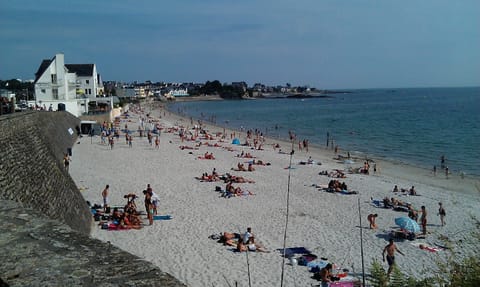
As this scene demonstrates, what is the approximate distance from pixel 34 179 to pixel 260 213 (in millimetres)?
8088

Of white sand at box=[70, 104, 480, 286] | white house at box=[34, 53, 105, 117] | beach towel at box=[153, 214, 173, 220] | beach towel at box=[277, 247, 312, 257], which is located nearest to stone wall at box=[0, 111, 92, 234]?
white sand at box=[70, 104, 480, 286]

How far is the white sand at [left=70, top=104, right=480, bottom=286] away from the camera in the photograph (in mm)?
11195

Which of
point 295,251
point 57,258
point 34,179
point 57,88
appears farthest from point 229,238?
point 57,88

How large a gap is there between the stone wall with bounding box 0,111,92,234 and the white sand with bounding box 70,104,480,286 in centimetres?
126

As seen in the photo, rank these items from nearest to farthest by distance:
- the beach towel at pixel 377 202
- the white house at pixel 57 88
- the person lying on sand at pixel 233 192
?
the beach towel at pixel 377 202
the person lying on sand at pixel 233 192
the white house at pixel 57 88

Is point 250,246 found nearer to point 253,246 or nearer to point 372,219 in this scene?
point 253,246

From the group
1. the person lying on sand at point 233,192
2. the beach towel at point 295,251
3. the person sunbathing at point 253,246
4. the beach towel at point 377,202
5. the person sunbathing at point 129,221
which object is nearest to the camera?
the beach towel at point 295,251

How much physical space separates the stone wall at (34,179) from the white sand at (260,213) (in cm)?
126

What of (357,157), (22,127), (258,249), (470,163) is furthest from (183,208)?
(470,163)

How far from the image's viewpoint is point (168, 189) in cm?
1934

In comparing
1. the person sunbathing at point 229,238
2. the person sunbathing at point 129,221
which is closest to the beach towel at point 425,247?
the person sunbathing at point 229,238

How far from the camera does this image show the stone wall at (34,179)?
364 inches

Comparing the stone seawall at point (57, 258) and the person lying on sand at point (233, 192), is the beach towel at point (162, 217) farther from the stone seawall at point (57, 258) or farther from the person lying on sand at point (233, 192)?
the stone seawall at point (57, 258)

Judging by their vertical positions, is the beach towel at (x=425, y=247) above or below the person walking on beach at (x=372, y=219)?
below
